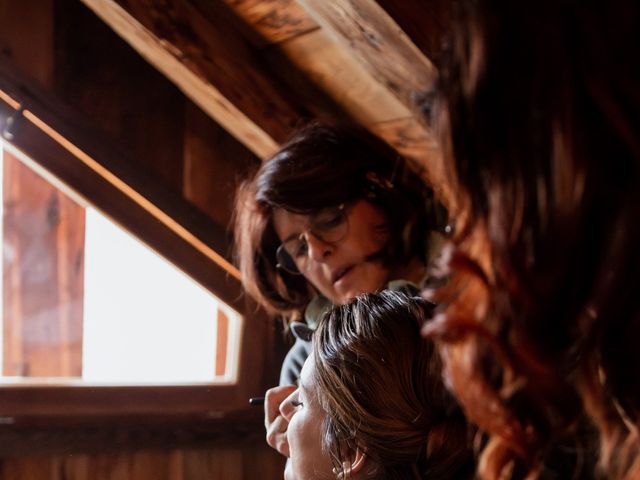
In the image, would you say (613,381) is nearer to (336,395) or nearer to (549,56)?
(549,56)

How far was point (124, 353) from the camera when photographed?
2.05 meters

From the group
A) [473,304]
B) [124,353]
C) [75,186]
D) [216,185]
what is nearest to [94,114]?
[75,186]

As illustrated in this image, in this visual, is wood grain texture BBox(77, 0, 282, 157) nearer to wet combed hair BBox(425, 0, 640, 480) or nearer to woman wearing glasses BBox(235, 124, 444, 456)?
woman wearing glasses BBox(235, 124, 444, 456)

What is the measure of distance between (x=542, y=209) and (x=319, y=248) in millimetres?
959

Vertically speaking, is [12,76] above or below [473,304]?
above

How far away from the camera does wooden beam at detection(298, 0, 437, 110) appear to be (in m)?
1.28

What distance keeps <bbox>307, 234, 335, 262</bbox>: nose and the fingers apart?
0.30 metres

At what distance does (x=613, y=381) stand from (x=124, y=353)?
1.53m

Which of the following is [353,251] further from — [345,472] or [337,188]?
[345,472]

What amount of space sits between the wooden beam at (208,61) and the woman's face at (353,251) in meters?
0.25

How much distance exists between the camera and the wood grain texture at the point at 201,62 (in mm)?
1607

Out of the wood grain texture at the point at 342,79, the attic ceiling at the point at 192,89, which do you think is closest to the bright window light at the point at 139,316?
the attic ceiling at the point at 192,89

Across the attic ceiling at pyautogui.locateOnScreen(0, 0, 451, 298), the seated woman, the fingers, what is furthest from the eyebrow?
the seated woman

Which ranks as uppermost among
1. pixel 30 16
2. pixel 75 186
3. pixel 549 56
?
pixel 30 16
